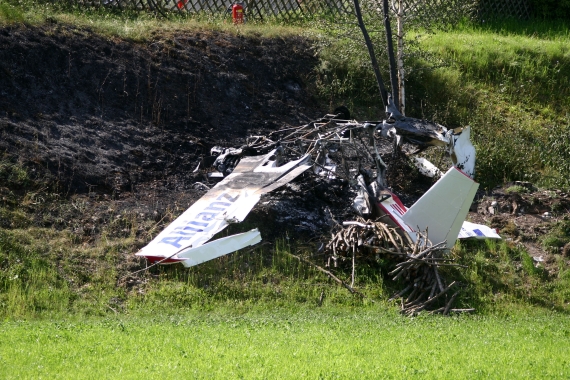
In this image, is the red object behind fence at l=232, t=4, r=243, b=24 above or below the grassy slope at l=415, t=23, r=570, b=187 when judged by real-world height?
above

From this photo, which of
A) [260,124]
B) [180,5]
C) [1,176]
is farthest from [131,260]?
[180,5]

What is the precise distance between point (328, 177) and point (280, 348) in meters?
5.71

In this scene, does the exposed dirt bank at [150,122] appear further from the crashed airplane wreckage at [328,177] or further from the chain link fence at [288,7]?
the chain link fence at [288,7]

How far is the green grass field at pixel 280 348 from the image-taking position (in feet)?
21.9

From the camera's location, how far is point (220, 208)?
10.9 m

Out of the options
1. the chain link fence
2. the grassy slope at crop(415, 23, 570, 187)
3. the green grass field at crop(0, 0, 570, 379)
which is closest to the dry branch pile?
the green grass field at crop(0, 0, 570, 379)

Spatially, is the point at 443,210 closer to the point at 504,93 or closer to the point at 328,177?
the point at 328,177

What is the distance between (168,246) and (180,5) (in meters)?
9.58

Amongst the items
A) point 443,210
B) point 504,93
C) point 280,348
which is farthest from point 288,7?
point 280,348

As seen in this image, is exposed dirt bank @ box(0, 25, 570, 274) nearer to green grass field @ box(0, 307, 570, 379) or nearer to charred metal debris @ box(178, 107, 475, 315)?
charred metal debris @ box(178, 107, 475, 315)

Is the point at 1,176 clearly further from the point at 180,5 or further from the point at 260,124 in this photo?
the point at 180,5

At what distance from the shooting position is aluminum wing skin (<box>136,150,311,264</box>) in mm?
10258

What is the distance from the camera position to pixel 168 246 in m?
10.3

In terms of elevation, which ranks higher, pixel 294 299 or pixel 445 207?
pixel 445 207
